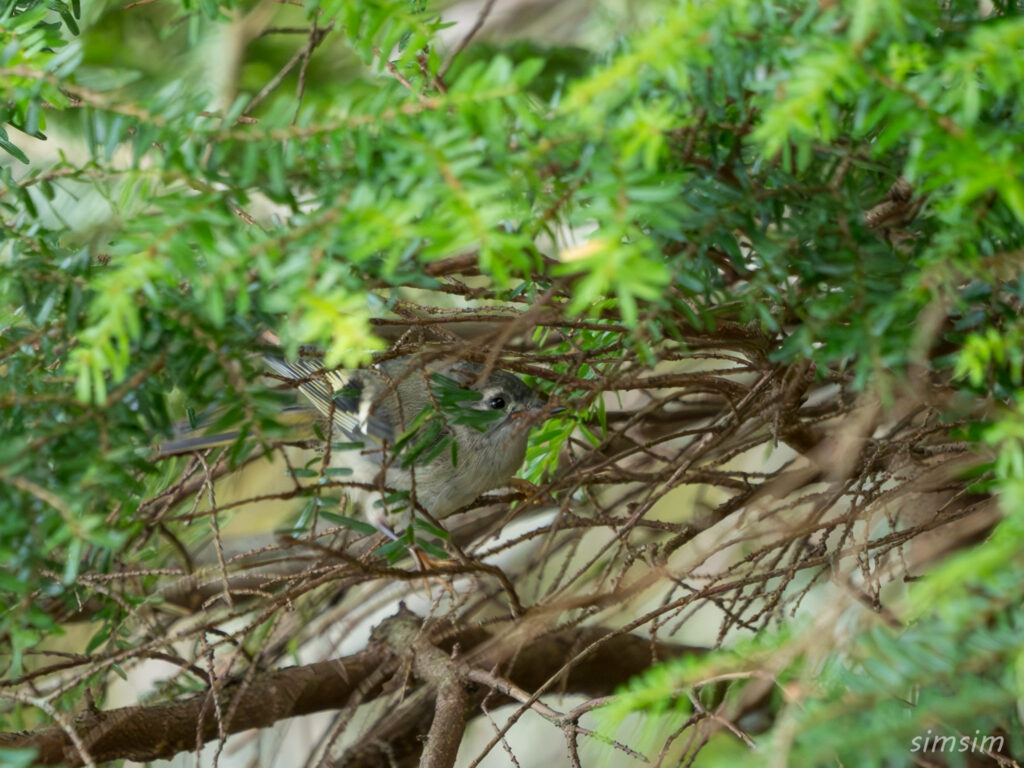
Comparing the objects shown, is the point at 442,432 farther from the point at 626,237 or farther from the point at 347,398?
the point at 626,237

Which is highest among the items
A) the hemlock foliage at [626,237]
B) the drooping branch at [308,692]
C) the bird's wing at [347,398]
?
the hemlock foliage at [626,237]

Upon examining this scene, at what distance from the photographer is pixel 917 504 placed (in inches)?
63.6

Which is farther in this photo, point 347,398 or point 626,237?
point 347,398

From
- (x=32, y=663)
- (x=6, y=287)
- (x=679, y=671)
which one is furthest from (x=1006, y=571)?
(x=32, y=663)

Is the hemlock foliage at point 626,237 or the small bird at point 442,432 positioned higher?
the hemlock foliage at point 626,237

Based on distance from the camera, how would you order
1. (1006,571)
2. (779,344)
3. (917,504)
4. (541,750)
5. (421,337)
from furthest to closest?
1. (541,750)
2. (917,504)
3. (421,337)
4. (779,344)
5. (1006,571)

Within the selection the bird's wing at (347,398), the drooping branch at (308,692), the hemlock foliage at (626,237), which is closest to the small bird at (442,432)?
the bird's wing at (347,398)

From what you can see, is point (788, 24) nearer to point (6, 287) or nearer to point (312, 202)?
point (312, 202)

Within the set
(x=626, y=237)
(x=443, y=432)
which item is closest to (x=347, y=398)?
(x=443, y=432)

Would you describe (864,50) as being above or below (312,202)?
above

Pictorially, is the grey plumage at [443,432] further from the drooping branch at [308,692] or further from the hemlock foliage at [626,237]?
Result: the hemlock foliage at [626,237]

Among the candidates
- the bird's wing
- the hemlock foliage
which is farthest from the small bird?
the hemlock foliage

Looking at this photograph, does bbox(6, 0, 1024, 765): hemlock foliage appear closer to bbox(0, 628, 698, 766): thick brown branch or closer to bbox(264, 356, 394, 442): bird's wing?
bbox(0, 628, 698, 766): thick brown branch

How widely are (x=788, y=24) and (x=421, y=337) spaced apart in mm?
675
